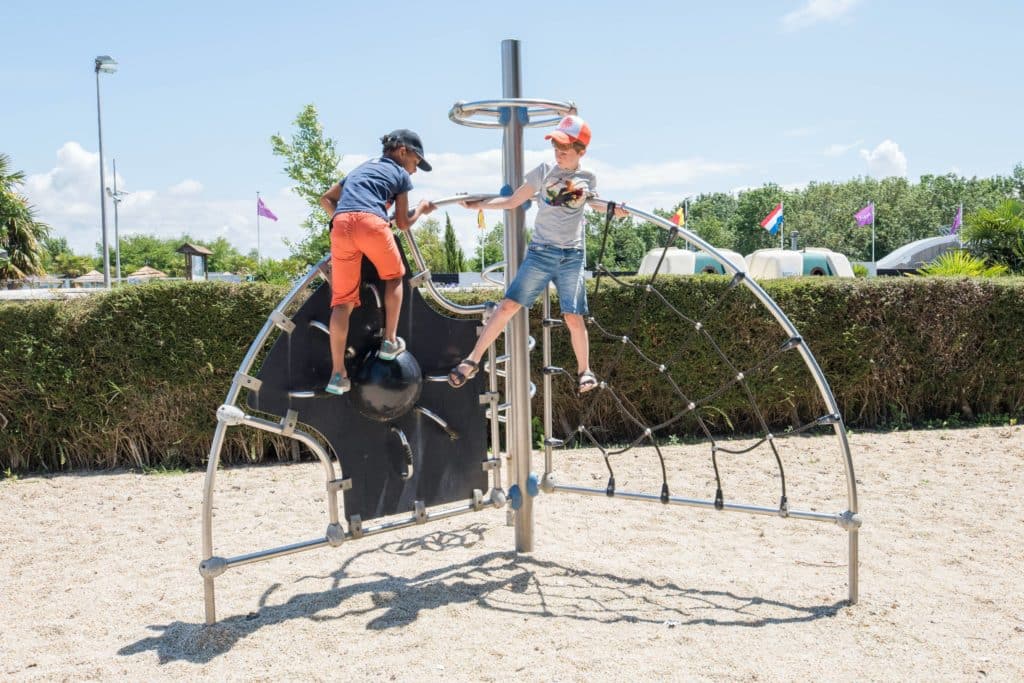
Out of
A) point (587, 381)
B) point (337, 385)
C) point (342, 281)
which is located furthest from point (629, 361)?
point (342, 281)

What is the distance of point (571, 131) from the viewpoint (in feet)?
12.6

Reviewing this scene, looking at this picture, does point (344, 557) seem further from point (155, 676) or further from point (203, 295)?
point (203, 295)

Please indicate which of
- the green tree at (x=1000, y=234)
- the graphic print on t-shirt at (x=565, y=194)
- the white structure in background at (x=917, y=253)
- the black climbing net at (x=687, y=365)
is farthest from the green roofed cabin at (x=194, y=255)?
the white structure in background at (x=917, y=253)

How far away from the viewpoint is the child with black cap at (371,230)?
3.52 metres

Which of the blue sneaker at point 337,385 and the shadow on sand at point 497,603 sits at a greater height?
the blue sneaker at point 337,385

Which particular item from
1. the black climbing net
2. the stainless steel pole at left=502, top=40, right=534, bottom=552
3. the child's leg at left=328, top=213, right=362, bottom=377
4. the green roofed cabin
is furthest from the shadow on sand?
the green roofed cabin

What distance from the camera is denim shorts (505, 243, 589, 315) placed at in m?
3.96

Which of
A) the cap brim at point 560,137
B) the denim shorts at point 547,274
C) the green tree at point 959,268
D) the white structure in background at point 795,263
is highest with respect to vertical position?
the white structure in background at point 795,263

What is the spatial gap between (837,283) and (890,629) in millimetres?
5078

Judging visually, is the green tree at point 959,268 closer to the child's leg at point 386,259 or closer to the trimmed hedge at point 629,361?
the trimmed hedge at point 629,361

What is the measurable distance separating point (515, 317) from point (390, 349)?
787 millimetres

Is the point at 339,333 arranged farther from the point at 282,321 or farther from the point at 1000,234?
the point at 1000,234

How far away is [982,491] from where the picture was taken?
580cm

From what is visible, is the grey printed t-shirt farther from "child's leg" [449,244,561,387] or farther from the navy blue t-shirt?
the navy blue t-shirt
